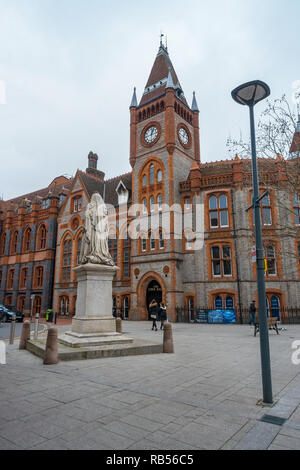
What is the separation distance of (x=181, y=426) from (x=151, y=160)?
27.4 meters

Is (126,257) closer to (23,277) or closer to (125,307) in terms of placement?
(125,307)

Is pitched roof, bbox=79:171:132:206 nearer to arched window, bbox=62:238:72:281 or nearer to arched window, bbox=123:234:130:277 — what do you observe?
arched window, bbox=123:234:130:277

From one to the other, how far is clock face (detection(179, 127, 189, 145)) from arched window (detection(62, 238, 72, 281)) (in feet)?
58.7

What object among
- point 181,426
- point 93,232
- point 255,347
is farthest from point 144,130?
point 181,426

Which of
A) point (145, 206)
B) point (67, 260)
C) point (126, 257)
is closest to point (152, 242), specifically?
point (145, 206)

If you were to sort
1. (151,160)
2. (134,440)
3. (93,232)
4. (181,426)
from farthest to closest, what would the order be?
(151,160) → (93,232) → (181,426) → (134,440)

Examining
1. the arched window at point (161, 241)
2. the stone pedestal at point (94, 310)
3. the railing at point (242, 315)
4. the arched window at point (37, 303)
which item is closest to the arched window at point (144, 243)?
the arched window at point (161, 241)

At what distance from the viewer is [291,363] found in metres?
8.40

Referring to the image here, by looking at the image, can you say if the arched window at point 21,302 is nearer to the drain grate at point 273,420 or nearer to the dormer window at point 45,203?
the dormer window at point 45,203

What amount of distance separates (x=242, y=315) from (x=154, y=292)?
8.29 m

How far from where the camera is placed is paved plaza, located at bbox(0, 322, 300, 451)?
11.6 ft

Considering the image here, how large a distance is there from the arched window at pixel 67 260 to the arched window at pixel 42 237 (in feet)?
15.8
